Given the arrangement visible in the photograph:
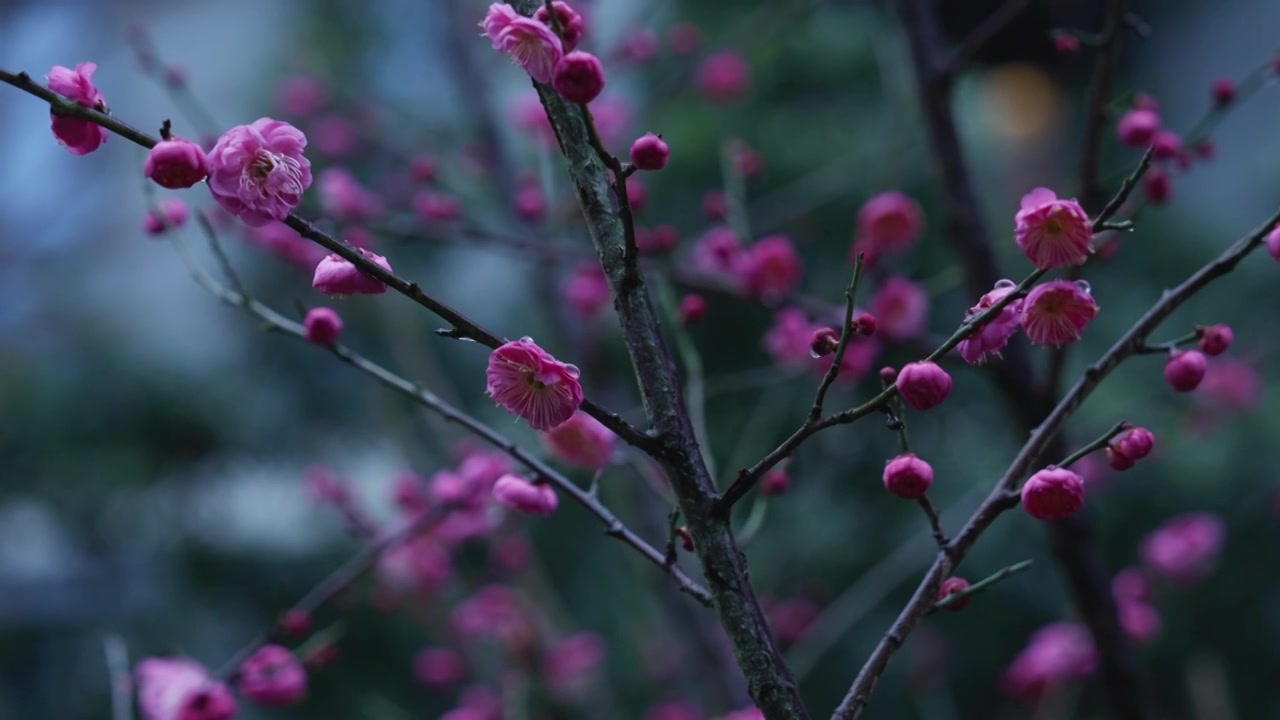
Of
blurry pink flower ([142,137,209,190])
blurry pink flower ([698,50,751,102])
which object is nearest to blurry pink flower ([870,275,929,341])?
blurry pink flower ([698,50,751,102])

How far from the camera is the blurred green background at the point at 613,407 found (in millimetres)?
2115

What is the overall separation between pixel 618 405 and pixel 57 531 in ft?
5.43

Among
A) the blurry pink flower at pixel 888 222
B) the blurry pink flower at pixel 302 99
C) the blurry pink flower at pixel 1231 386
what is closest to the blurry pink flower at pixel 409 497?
the blurry pink flower at pixel 888 222

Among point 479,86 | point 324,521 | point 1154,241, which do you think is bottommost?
point 324,521

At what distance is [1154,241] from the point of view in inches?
103

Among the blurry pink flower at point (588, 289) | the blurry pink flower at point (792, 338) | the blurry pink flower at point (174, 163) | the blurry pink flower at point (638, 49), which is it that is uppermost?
the blurry pink flower at point (638, 49)

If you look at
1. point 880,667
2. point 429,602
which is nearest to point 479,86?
point 429,602

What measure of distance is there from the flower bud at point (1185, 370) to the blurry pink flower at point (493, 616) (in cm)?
122

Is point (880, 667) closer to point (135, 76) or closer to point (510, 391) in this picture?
point (510, 391)

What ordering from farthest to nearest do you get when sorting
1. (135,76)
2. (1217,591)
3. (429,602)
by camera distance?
(135,76) < (1217,591) < (429,602)

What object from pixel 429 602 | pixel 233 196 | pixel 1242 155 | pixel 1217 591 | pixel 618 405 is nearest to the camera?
pixel 233 196

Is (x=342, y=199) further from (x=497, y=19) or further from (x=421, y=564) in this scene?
(x=497, y=19)

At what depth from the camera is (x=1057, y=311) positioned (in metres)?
0.58

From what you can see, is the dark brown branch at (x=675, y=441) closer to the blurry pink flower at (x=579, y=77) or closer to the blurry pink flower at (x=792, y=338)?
the blurry pink flower at (x=579, y=77)
